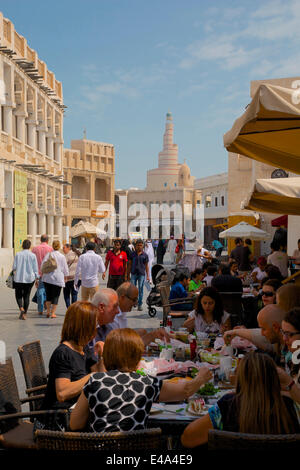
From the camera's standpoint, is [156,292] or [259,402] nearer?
[259,402]

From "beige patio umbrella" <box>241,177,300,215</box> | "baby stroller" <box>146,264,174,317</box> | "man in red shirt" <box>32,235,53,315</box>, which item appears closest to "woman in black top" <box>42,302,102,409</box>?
"beige patio umbrella" <box>241,177,300,215</box>

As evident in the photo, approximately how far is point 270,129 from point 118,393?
252 centimetres

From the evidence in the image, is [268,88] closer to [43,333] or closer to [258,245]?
[43,333]

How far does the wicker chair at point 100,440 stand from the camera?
237 cm

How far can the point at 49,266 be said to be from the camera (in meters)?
10.8

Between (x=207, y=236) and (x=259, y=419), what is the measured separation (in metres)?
64.8

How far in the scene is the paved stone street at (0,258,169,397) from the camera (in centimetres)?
783

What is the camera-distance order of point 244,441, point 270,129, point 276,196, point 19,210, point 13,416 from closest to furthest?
1. point 244,441
2. point 13,416
3. point 270,129
4. point 276,196
5. point 19,210

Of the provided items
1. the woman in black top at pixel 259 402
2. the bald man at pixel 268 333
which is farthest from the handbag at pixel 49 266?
the woman in black top at pixel 259 402

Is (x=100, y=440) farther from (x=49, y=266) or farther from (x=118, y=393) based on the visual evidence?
(x=49, y=266)

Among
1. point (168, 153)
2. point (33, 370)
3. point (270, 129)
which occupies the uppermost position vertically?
point (168, 153)

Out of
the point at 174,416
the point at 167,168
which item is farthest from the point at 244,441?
the point at 167,168

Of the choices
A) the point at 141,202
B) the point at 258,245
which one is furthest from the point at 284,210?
the point at 141,202

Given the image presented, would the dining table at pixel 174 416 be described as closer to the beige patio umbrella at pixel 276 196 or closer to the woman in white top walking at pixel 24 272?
the beige patio umbrella at pixel 276 196
